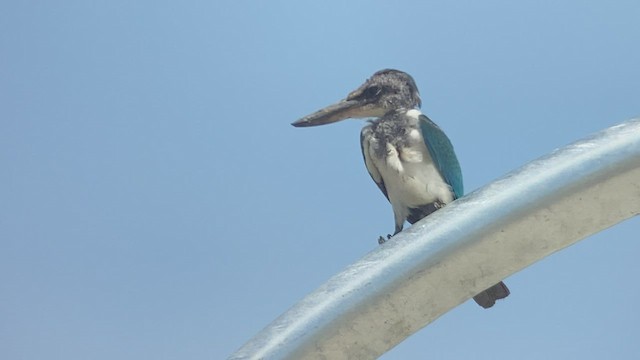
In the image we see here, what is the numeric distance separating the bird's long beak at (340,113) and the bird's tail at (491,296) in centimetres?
57

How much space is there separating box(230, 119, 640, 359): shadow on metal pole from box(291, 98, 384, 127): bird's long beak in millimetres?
1354

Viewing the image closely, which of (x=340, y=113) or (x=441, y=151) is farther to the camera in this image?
(x=441, y=151)

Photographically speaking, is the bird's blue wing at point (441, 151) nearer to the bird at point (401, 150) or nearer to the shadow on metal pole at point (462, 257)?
the bird at point (401, 150)

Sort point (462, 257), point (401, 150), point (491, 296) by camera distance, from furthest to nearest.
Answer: point (401, 150) < point (491, 296) < point (462, 257)

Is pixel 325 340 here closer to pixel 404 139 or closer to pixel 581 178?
pixel 581 178

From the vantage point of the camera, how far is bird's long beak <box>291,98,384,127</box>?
2177mm

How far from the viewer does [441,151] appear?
8.15ft

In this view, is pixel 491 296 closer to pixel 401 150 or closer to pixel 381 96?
pixel 401 150

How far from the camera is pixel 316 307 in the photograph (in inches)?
30.6

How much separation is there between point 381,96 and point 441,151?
23 centimetres

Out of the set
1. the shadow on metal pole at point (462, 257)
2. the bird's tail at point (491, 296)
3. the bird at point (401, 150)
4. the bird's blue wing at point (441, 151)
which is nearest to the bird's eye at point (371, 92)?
the bird at point (401, 150)

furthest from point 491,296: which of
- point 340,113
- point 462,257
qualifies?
point 462,257

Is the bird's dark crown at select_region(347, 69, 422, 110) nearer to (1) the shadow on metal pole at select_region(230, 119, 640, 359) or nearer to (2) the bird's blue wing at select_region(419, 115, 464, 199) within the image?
(2) the bird's blue wing at select_region(419, 115, 464, 199)

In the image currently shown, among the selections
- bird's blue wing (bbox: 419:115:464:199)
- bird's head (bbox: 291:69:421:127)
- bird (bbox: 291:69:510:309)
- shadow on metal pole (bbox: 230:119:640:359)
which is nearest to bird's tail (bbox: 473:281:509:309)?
bird (bbox: 291:69:510:309)
